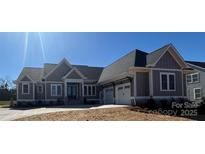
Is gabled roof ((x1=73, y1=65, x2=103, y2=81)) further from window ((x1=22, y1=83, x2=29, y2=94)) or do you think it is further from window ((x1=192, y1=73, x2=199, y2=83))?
window ((x1=192, y1=73, x2=199, y2=83))

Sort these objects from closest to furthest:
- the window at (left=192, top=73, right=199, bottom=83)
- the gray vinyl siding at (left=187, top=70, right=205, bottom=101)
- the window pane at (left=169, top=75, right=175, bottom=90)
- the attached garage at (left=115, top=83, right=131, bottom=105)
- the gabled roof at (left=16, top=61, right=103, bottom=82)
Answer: the window pane at (left=169, top=75, right=175, bottom=90) < the attached garage at (left=115, top=83, right=131, bottom=105) < the gray vinyl siding at (left=187, top=70, right=205, bottom=101) < the gabled roof at (left=16, top=61, right=103, bottom=82) < the window at (left=192, top=73, right=199, bottom=83)

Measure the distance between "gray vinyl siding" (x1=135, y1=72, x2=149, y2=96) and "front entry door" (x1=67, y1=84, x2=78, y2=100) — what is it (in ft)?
31.7

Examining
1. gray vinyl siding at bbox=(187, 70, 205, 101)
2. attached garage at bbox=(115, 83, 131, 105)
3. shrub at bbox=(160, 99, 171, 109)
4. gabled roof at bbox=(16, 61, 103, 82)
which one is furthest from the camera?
gabled roof at bbox=(16, 61, 103, 82)

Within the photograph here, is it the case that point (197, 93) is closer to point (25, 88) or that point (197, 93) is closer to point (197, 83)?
point (197, 83)

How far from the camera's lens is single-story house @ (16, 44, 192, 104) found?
18.5 m

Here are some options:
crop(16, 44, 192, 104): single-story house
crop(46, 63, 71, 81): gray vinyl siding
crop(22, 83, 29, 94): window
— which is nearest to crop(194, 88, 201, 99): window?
crop(16, 44, 192, 104): single-story house

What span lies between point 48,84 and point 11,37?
1278 cm

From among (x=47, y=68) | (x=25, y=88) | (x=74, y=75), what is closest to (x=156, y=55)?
(x=74, y=75)

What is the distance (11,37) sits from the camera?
1244 cm

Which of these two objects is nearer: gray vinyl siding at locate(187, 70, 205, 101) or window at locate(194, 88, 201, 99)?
gray vinyl siding at locate(187, 70, 205, 101)

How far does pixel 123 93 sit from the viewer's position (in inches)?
818
